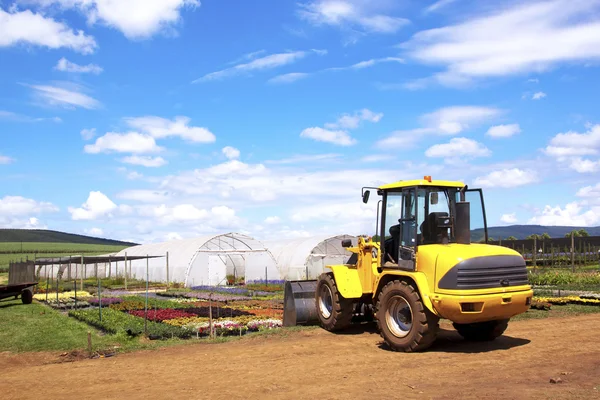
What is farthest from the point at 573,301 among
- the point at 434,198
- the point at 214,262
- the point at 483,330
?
the point at 214,262

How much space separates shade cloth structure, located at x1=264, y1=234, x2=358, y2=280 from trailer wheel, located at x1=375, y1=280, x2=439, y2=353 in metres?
23.0

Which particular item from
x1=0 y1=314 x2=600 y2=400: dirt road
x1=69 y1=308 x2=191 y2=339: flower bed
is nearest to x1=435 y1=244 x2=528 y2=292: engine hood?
x1=0 y1=314 x2=600 y2=400: dirt road

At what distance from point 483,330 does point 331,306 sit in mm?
3414

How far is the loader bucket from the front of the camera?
1383 centimetres

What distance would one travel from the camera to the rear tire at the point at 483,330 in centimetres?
1086

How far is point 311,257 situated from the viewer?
34844mm

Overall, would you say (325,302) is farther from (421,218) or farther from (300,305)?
(421,218)

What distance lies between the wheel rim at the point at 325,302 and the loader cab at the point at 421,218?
2.32 meters

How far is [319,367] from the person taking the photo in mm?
9242

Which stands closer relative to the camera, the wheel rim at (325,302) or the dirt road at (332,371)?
the dirt road at (332,371)

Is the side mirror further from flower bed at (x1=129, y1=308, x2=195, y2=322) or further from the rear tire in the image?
flower bed at (x1=129, y1=308, x2=195, y2=322)

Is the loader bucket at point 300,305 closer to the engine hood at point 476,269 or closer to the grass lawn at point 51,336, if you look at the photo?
the grass lawn at point 51,336

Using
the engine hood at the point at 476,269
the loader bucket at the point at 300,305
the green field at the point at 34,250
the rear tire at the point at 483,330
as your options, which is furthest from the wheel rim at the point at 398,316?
the green field at the point at 34,250

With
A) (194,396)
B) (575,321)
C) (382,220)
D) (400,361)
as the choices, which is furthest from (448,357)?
(575,321)
